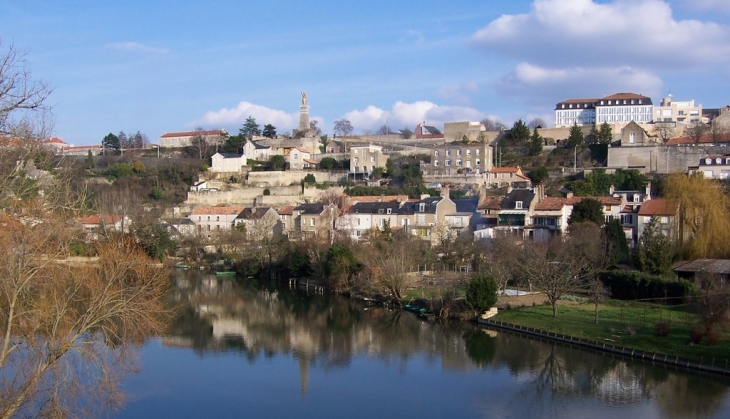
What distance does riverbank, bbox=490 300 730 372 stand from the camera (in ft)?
49.1

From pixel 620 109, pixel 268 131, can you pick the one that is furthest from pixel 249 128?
pixel 620 109

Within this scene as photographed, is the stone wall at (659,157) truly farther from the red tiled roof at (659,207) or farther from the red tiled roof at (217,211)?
the red tiled roof at (217,211)

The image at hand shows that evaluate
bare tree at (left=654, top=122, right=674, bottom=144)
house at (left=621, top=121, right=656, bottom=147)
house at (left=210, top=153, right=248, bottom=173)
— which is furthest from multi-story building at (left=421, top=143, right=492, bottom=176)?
house at (left=210, top=153, right=248, bottom=173)

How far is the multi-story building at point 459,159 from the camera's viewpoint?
40500mm

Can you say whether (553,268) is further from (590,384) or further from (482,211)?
(482,211)

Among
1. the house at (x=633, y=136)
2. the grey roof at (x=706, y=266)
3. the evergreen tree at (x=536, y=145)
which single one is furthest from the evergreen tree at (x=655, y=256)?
the evergreen tree at (x=536, y=145)

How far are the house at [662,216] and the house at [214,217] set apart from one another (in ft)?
64.7

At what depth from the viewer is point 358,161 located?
42844 mm

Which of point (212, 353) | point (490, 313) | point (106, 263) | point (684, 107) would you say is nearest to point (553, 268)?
point (490, 313)

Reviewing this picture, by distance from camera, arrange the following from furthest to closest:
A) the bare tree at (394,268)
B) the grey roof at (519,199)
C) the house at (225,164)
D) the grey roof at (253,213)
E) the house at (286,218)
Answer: the house at (225,164) < the grey roof at (253,213) < the house at (286,218) < the grey roof at (519,199) < the bare tree at (394,268)

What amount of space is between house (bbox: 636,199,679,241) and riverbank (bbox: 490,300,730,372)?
494 centimetres

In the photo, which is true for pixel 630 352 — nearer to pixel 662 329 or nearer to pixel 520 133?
pixel 662 329

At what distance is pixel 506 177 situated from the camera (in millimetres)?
37562

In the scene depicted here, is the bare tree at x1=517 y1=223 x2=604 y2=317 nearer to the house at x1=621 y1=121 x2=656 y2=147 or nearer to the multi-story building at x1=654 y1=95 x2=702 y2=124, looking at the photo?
the house at x1=621 y1=121 x2=656 y2=147
